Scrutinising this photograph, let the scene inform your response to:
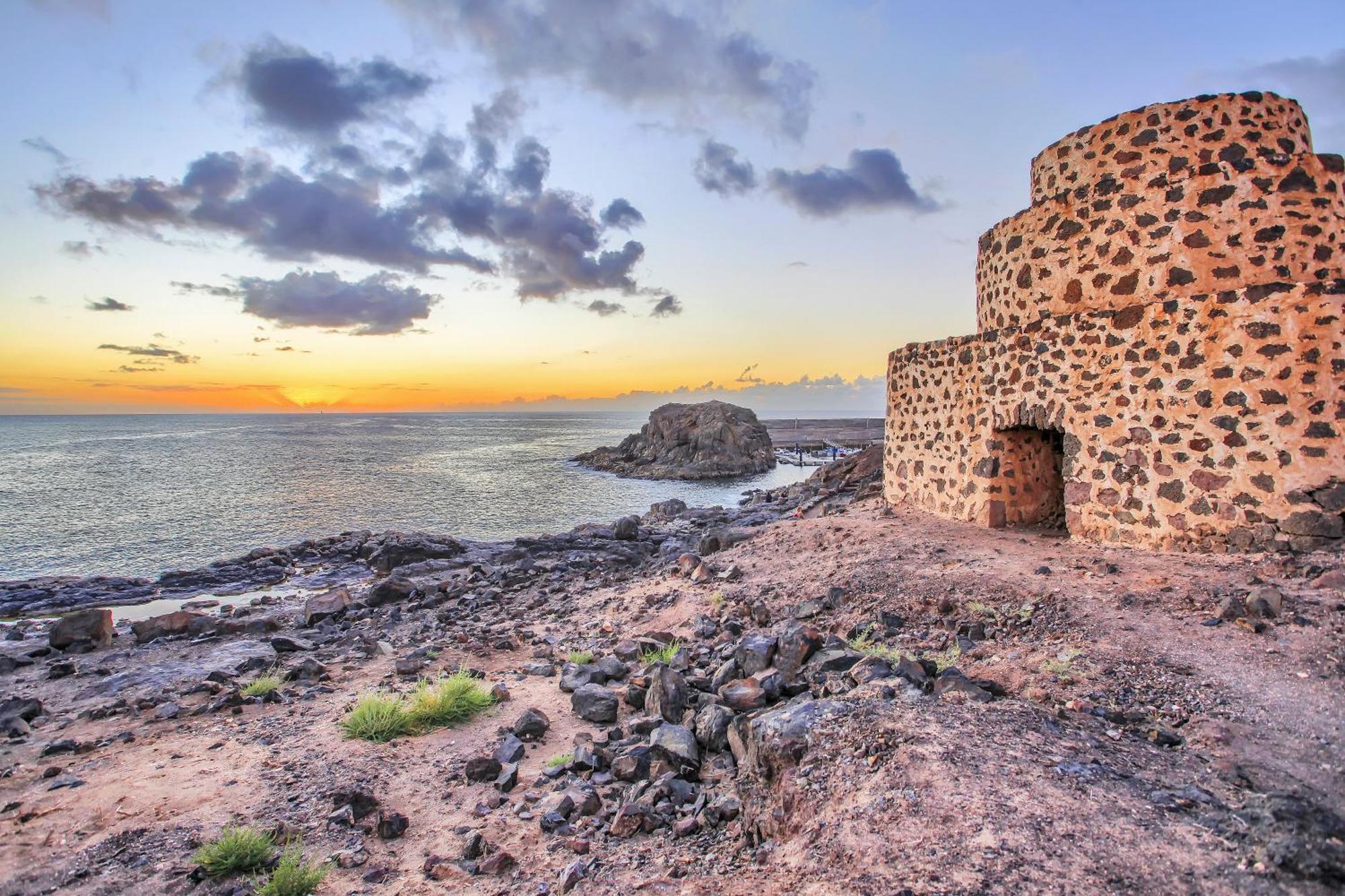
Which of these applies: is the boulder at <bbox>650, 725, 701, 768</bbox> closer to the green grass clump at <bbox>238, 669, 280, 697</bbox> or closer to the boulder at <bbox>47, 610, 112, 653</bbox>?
the green grass clump at <bbox>238, 669, 280, 697</bbox>

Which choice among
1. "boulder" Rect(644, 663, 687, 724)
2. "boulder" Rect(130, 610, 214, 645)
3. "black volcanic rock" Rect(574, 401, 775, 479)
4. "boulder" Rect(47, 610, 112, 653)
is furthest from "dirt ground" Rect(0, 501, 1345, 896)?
"black volcanic rock" Rect(574, 401, 775, 479)

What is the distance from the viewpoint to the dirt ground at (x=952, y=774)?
3.00 metres

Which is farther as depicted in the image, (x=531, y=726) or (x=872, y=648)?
Result: (x=872, y=648)

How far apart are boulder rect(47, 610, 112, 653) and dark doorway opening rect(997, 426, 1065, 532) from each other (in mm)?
17195

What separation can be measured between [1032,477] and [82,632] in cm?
1811

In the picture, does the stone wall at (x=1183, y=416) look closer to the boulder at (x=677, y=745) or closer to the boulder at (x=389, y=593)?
the boulder at (x=677, y=745)

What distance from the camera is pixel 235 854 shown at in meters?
4.23

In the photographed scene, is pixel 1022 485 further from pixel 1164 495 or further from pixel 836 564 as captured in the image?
pixel 836 564

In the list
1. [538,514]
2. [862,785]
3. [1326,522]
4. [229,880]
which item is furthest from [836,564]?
[538,514]

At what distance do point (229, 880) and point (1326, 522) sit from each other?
1099 centimetres

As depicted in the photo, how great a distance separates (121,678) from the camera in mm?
10117

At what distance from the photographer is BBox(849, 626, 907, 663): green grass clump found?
6020 millimetres

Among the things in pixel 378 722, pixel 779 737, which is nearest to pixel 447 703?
pixel 378 722

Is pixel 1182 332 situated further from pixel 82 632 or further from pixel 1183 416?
pixel 82 632
